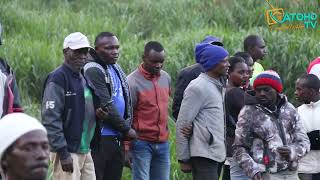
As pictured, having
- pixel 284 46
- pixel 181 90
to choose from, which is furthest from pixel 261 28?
pixel 181 90

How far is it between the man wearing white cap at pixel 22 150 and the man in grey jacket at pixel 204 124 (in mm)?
3333

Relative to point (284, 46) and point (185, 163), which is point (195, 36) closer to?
point (284, 46)

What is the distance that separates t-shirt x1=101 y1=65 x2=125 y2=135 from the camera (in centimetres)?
765

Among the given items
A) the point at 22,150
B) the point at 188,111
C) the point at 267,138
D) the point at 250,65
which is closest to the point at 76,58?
the point at 188,111

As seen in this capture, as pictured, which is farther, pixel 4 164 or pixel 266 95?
pixel 266 95

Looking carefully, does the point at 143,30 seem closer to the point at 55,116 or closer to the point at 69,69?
the point at 69,69

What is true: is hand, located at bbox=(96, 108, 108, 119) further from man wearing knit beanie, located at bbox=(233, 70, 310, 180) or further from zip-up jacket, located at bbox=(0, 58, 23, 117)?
man wearing knit beanie, located at bbox=(233, 70, 310, 180)

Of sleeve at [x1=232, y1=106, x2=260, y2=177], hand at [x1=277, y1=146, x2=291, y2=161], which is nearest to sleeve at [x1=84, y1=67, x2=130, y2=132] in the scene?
sleeve at [x1=232, y1=106, x2=260, y2=177]

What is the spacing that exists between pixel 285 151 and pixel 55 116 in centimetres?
192

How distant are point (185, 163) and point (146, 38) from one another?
8.19m

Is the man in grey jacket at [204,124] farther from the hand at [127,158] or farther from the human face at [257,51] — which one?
the human face at [257,51]

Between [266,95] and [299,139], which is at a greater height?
[266,95]

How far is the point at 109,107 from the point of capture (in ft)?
24.5

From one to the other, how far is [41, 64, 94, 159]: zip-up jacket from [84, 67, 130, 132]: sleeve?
1.10ft
